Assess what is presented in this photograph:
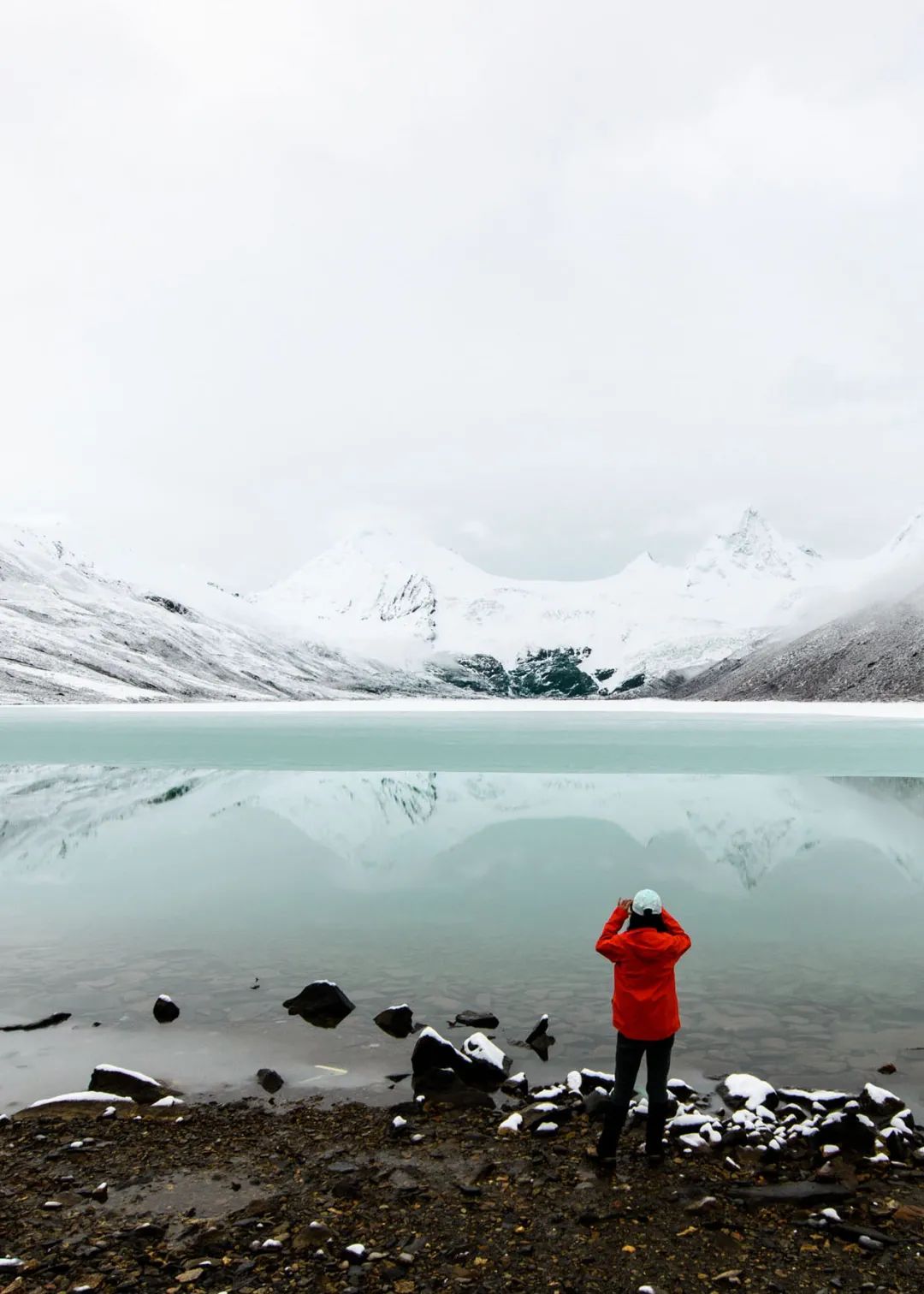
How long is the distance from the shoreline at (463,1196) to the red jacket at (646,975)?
1.05 metres

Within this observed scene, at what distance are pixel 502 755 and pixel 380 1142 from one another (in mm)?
48759

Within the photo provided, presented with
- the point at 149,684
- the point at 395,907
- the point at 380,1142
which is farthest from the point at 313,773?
the point at 149,684

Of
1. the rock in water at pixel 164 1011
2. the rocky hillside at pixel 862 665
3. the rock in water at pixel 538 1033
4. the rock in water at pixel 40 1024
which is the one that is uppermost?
the rocky hillside at pixel 862 665

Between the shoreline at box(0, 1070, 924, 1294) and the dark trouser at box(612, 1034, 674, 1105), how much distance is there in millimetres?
548

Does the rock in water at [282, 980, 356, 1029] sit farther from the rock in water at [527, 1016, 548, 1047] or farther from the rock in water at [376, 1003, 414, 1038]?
the rock in water at [527, 1016, 548, 1047]

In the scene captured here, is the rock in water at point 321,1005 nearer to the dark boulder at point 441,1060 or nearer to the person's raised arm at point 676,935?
the dark boulder at point 441,1060

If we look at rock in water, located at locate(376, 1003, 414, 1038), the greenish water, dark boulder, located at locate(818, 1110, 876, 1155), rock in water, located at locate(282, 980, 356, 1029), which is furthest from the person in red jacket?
the greenish water

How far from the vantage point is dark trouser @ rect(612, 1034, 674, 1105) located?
8.79 m

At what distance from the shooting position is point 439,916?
17.5m

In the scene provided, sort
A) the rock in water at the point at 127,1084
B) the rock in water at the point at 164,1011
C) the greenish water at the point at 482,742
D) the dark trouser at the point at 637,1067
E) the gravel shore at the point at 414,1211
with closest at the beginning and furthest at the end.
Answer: the gravel shore at the point at 414,1211 → the dark trouser at the point at 637,1067 → the rock in water at the point at 127,1084 → the rock in water at the point at 164,1011 → the greenish water at the point at 482,742

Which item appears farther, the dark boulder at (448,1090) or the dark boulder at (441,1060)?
the dark boulder at (441,1060)

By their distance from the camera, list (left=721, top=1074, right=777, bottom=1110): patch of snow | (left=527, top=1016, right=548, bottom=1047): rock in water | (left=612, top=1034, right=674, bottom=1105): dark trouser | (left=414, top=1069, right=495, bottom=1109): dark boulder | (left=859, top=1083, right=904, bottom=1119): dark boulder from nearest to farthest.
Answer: (left=612, top=1034, right=674, bottom=1105): dark trouser → (left=859, top=1083, right=904, bottom=1119): dark boulder → (left=721, top=1074, right=777, bottom=1110): patch of snow → (left=414, top=1069, right=495, bottom=1109): dark boulder → (left=527, top=1016, right=548, bottom=1047): rock in water

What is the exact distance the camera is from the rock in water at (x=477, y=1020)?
A: 1204cm

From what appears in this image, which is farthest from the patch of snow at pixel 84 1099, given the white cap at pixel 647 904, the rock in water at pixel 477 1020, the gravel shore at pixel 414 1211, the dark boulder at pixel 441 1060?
the white cap at pixel 647 904
